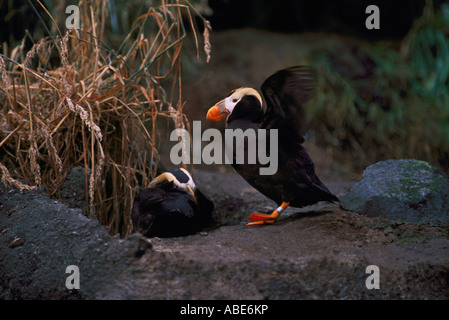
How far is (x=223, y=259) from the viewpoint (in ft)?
4.92

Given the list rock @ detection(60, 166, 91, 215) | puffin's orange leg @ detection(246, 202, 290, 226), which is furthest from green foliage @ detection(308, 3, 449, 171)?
rock @ detection(60, 166, 91, 215)

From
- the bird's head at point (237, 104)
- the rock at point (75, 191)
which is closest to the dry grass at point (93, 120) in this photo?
the rock at point (75, 191)

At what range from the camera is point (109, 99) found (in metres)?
2.18

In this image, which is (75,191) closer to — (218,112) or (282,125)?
(218,112)

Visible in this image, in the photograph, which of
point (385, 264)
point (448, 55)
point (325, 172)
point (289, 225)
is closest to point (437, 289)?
point (385, 264)

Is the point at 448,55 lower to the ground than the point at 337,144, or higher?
higher

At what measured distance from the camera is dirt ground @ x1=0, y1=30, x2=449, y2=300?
1.43 metres

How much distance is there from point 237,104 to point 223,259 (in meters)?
0.63

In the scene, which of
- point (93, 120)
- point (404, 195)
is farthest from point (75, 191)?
point (404, 195)

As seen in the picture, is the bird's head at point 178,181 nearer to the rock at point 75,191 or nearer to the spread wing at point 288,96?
the rock at point 75,191

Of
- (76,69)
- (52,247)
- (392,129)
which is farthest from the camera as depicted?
(392,129)

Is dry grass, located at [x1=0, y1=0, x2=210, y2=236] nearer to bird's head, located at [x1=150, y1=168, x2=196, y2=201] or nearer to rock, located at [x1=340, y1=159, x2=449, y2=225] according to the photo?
bird's head, located at [x1=150, y1=168, x2=196, y2=201]

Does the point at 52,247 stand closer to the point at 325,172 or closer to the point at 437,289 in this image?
the point at 437,289

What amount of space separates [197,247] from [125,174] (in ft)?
2.33
